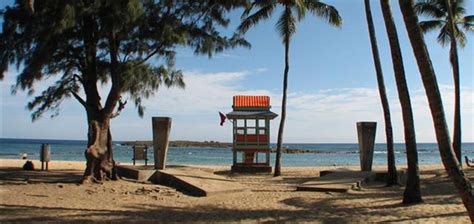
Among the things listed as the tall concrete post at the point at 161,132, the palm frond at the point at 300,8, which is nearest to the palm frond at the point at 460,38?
the palm frond at the point at 300,8

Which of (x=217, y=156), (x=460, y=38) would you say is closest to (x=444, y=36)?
(x=460, y=38)

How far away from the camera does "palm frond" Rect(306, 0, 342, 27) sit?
67.7 feet

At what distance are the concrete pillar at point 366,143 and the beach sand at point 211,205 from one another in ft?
16.2

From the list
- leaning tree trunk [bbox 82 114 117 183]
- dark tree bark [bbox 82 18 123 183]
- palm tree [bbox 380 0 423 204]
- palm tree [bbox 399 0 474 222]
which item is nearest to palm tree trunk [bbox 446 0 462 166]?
palm tree [bbox 380 0 423 204]

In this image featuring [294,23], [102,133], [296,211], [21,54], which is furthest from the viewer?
[294,23]

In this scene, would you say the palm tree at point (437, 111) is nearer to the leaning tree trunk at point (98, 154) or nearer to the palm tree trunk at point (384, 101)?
→ the palm tree trunk at point (384, 101)

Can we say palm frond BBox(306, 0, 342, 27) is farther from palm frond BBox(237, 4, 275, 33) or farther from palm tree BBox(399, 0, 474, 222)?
palm tree BBox(399, 0, 474, 222)

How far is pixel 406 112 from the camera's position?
11234 mm

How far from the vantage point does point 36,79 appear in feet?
49.8

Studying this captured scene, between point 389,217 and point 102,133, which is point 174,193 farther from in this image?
point 389,217

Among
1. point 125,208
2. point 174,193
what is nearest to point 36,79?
point 174,193

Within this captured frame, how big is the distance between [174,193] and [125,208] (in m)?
2.93

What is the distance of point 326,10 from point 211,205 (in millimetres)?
12404

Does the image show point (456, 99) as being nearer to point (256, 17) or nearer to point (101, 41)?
point (256, 17)
